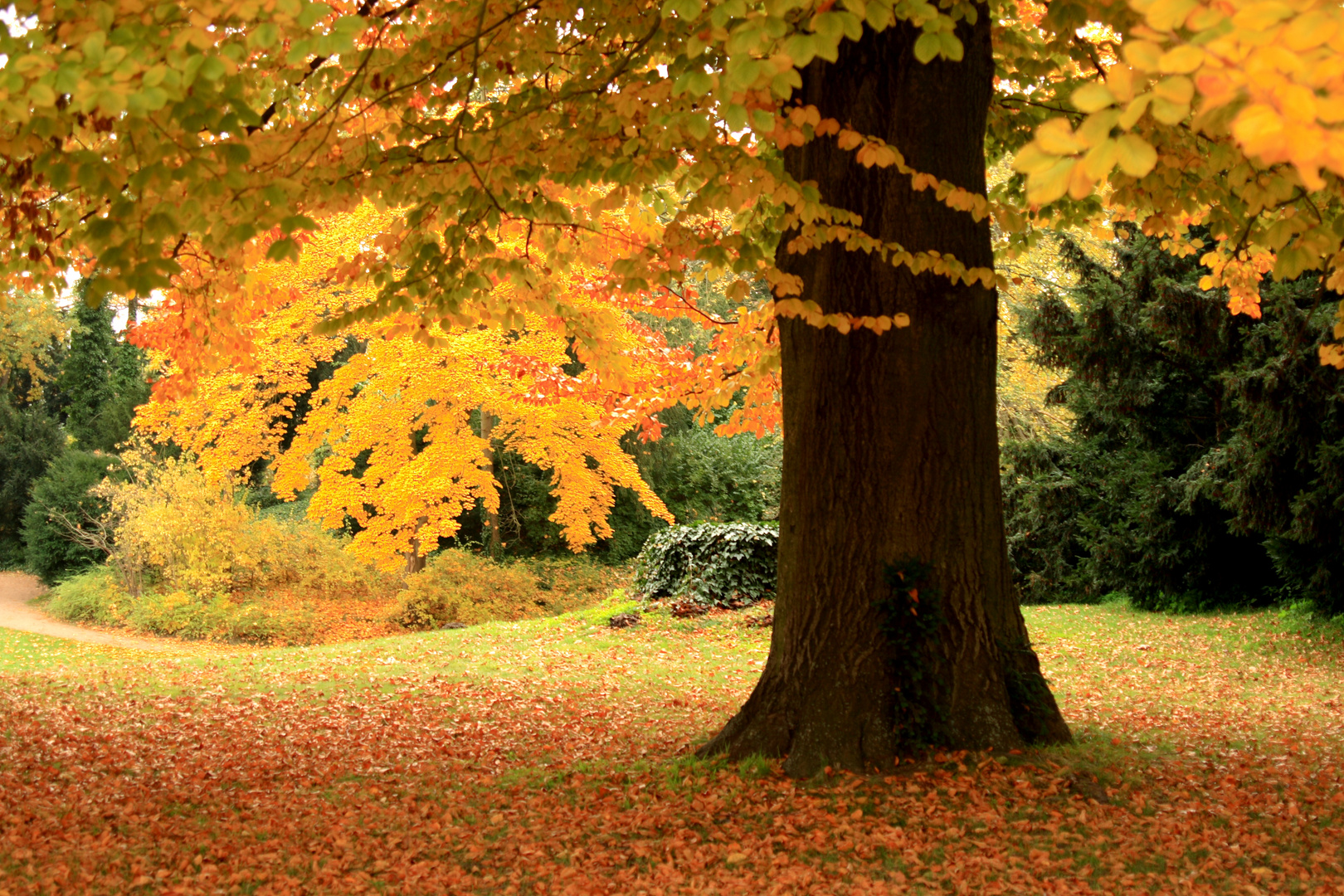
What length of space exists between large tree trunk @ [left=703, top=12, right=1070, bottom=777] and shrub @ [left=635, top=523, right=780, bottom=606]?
8.01 m

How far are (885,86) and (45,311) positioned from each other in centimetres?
2983

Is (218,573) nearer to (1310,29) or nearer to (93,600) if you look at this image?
(93,600)

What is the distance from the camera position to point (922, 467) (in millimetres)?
4984

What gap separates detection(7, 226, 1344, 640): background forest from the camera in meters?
10.0

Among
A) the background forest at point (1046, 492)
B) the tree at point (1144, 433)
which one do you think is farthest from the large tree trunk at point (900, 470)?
the tree at point (1144, 433)

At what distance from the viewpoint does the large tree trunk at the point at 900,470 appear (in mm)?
4953

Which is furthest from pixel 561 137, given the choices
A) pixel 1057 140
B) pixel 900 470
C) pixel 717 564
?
pixel 717 564

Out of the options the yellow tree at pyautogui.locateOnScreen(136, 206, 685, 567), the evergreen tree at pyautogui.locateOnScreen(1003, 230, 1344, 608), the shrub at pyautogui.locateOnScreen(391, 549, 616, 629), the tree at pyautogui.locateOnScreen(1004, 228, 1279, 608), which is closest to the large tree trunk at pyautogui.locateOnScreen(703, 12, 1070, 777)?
the evergreen tree at pyautogui.locateOnScreen(1003, 230, 1344, 608)

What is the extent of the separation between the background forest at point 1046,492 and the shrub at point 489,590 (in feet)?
0.15

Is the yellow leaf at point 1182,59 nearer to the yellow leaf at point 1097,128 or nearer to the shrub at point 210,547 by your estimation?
the yellow leaf at point 1097,128


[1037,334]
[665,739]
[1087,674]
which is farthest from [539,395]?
[1037,334]

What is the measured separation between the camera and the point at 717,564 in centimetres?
1331

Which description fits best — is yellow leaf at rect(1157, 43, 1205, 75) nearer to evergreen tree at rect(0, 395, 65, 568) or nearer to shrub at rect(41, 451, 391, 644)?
shrub at rect(41, 451, 391, 644)

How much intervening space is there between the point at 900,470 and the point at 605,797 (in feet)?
7.70
